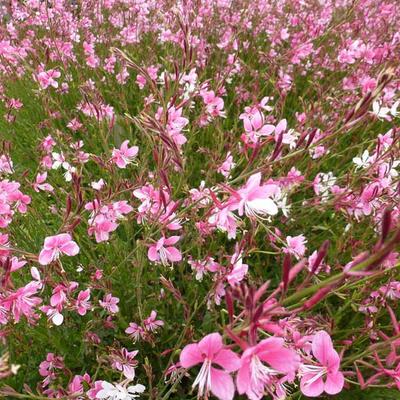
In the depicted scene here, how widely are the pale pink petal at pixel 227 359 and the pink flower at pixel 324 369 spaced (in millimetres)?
243

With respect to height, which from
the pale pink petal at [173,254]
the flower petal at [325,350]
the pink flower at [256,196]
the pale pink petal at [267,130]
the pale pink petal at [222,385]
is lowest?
the pale pink petal at [173,254]

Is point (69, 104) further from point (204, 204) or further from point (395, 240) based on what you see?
point (395, 240)

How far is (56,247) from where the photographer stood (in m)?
1.22

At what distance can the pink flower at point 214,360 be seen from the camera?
704 millimetres

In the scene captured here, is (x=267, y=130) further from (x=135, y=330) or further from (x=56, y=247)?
(x=135, y=330)

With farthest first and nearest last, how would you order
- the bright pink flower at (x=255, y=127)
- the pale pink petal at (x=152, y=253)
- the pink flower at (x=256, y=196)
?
the bright pink flower at (x=255, y=127), the pale pink petal at (x=152, y=253), the pink flower at (x=256, y=196)

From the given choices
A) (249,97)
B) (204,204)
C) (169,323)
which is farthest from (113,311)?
(249,97)

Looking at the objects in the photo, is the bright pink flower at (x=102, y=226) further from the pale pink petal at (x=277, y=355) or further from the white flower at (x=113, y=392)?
the pale pink petal at (x=277, y=355)

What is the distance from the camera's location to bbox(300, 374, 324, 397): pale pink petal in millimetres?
864

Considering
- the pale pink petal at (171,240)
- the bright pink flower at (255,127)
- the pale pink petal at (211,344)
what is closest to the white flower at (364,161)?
the bright pink flower at (255,127)

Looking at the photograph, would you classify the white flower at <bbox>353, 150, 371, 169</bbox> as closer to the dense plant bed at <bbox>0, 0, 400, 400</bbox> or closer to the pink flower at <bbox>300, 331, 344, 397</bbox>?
the dense plant bed at <bbox>0, 0, 400, 400</bbox>

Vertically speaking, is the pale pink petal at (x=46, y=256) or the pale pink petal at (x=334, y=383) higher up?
the pale pink petal at (x=334, y=383)

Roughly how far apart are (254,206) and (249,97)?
Answer: 2524mm

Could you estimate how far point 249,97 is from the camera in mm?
3354
